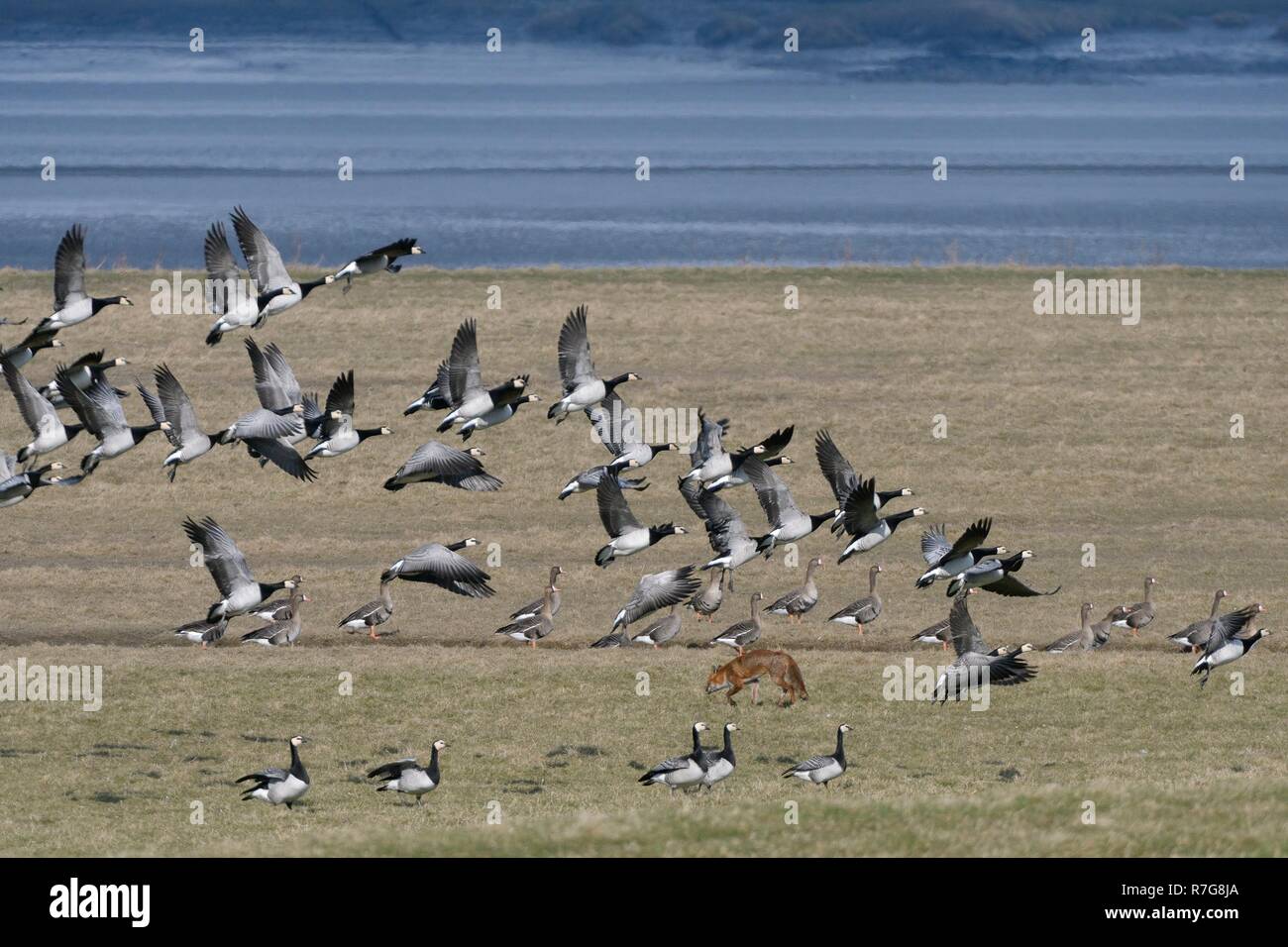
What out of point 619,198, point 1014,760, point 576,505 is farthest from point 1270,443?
point 619,198

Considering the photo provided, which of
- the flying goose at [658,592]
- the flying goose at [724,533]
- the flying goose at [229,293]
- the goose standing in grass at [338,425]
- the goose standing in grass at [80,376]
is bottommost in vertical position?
the flying goose at [658,592]

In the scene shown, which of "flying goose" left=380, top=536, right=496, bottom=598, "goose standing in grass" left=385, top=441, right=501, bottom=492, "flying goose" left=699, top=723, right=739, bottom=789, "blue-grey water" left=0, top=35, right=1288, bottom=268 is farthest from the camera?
"blue-grey water" left=0, top=35, right=1288, bottom=268

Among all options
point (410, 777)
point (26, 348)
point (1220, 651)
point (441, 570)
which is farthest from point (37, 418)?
point (1220, 651)

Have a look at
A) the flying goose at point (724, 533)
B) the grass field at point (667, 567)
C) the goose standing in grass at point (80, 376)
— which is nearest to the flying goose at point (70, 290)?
the goose standing in grass at point (80, 376)

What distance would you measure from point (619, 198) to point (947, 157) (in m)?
47.4

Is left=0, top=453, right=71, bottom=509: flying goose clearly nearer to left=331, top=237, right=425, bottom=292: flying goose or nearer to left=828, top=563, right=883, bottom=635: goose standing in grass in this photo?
left=331, top=237, right=425, bottom=292: flying goose

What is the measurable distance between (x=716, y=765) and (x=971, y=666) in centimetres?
510

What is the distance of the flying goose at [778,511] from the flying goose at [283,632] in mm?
7585

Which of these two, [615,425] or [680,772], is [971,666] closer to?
[680,772]

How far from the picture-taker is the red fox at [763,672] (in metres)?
26.5

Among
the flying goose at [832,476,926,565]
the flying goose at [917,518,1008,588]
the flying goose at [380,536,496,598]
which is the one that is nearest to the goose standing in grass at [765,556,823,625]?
the flying goose at [832,476,926,565]

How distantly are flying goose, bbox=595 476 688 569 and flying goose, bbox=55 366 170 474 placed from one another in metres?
5.50

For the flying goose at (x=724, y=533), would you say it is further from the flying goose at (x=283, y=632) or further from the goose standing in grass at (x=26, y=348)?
the goose standing in grass at (x=26, y=348)

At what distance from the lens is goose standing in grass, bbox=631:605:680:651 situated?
29666 mm
